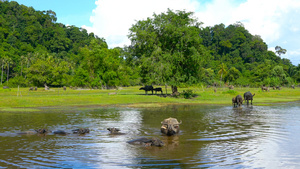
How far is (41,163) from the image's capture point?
36.9 ft

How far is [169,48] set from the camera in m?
54.7

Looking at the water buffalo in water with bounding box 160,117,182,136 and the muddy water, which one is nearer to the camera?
the muddy water

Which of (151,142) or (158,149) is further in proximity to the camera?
(151,142)

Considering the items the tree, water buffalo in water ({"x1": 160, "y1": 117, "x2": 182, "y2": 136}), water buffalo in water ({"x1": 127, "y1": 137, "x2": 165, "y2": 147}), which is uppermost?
the tree

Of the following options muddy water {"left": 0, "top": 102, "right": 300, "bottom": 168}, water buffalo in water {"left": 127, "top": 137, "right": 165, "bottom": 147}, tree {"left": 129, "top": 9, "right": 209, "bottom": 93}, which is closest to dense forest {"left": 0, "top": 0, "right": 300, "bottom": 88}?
tree {"left": 129, "top": 9, "right": 209, "bottom": 93}

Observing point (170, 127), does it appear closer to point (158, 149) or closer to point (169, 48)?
point (158, 149)

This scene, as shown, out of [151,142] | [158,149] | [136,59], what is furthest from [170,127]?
[136,59]

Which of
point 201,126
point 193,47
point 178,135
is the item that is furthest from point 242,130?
point 193,47

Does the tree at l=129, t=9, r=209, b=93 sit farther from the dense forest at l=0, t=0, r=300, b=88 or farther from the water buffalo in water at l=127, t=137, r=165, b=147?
the water buffalo in water at l=127, t=137, r=165, b=147

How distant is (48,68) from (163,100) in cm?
5637

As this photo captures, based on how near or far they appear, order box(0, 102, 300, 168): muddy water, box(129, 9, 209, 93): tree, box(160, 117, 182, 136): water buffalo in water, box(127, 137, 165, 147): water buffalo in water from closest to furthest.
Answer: box(0, 102, 300, 168): muddy water < box(127, 137, 165, 147): water buffalo in water < box(160, 117, 182, 136): water buffalo in water < box(129, 9, 209, 93): tree

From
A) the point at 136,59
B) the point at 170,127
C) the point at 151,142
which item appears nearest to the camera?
the point at 151,142

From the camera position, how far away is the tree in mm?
50406

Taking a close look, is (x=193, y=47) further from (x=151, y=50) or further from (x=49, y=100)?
(x=49, y=100)
